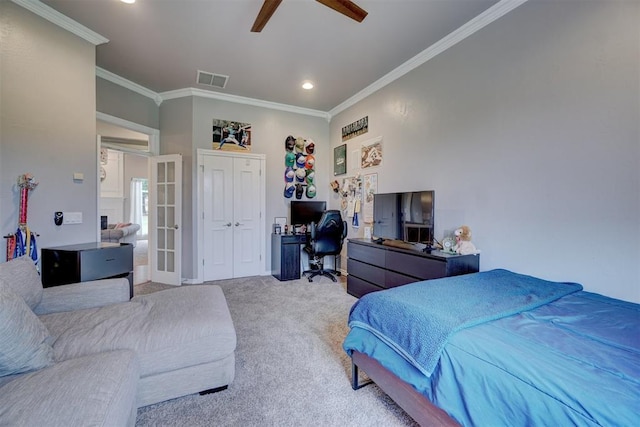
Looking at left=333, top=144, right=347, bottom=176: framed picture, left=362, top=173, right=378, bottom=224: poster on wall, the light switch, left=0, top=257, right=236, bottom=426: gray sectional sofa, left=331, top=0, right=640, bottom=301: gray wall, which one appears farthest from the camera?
left=333, top=144, right=347, bottom=176: framed picture

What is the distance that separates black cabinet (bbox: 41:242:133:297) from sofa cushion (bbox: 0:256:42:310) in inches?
23.2

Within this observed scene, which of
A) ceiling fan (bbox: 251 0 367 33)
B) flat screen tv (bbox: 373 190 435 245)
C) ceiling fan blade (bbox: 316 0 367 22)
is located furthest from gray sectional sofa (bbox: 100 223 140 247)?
ceiling fan blade (bbox: 316 0 367 22)

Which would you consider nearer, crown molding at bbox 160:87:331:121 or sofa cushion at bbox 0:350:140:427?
sofa cushion at bbox 0:350:140:427

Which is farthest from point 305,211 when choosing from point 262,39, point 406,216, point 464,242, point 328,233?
point 464,242

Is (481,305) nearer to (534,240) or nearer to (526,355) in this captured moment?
(526,355)

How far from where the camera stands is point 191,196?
4117 millimetres

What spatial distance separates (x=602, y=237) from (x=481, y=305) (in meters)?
1.16

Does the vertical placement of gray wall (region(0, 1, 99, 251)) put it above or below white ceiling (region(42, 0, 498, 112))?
below

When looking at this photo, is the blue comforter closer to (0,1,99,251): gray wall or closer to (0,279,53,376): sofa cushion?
(0,279,53,376): sofa cushion

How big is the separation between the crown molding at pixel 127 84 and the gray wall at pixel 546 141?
4.01m

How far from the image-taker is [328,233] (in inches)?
163

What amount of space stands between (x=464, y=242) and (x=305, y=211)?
2731 mm

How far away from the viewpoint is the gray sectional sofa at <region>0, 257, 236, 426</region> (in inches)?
36.9

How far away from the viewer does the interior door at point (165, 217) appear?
409 centimetres
